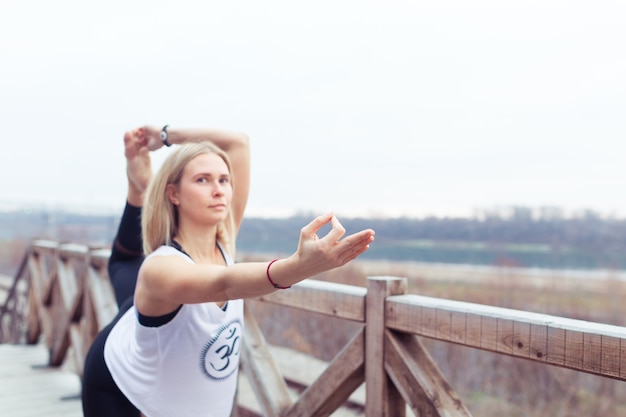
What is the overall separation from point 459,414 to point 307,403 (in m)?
0.55

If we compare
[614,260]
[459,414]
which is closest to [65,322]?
[459,414]

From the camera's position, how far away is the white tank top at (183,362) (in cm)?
138

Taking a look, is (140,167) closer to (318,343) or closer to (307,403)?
(307,403)

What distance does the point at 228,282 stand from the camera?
117 centimetres

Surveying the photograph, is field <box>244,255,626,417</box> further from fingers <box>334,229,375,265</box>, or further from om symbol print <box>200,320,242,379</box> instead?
fingers <box>334,229,375,265</box>

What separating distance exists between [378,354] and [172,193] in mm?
693

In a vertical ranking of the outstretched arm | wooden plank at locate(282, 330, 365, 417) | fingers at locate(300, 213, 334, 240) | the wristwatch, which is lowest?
wooden plank at locate(282, 330, 365, 417)

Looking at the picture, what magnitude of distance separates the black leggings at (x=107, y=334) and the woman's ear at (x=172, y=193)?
0.42m

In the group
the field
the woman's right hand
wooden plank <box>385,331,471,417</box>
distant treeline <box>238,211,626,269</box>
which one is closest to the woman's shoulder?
the woman's right hand

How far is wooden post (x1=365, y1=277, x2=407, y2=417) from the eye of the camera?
5.44ft

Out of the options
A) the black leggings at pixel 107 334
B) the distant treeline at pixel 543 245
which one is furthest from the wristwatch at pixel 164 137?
the distant treeline at pixel 543 245

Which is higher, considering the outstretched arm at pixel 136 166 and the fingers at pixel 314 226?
the outstretched arm at pixel 136 166

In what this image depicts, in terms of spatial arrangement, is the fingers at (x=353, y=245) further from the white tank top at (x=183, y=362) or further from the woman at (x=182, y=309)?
the white tank top at (x=183, y=362)

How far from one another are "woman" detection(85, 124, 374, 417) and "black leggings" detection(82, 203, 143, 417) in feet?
0.05
